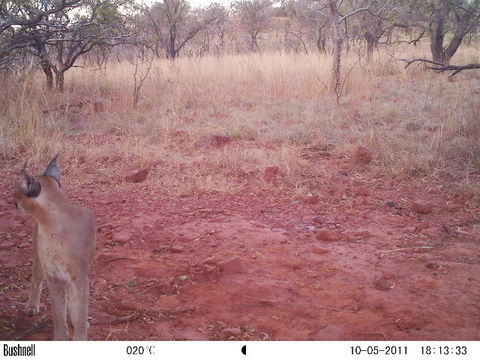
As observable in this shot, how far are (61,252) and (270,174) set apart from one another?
3.29m

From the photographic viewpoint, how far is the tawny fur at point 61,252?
2217mm

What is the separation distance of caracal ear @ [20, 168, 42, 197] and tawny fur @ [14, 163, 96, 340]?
0.25 ft

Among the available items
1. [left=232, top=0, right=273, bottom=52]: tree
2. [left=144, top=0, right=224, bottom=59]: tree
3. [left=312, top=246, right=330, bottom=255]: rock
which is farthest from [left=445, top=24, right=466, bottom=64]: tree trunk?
[left=312, top=246, right=330, bottom=255]: rock

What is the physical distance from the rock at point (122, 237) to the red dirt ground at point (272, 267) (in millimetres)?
16

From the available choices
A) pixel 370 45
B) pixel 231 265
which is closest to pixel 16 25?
pixel 231 265

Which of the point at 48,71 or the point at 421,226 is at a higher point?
the point at 48,71

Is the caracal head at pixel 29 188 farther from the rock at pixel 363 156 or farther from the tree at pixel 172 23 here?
the tree at pixel 172 23

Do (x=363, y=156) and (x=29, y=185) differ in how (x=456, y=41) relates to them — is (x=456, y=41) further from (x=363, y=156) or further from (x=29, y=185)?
(x=29, y=185)

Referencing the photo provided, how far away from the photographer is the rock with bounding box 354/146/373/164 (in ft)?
18.8

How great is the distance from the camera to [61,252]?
2.22m

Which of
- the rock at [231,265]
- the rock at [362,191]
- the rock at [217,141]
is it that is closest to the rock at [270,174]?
the rock at [362,191]

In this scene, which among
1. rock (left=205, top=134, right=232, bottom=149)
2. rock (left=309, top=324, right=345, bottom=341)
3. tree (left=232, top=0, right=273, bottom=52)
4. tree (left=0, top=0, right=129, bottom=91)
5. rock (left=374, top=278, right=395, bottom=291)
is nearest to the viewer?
rock (left=309, top=324, right=345, bottom=341)

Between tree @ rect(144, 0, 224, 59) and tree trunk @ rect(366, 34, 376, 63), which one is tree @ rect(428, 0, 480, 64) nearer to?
tree trunk @ rect(366, 34, 376, 63)

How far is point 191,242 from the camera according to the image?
12.7 feet
